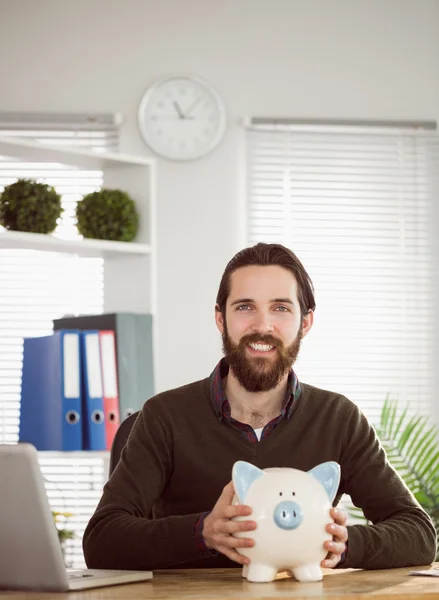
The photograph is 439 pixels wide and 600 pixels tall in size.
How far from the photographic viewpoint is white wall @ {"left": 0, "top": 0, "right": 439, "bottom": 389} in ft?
13.5

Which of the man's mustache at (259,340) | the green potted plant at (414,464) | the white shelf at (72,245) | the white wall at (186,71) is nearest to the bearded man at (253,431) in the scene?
the man's mustache at (259,340)

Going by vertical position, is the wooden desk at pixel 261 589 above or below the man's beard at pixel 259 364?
below

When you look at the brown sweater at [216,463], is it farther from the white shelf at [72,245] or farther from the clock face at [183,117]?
the clock face at [183,117]

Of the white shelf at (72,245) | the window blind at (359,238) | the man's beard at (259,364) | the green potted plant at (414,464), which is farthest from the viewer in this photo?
the window blind at (359,238)

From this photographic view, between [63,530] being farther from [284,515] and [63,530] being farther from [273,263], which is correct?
[284,515]

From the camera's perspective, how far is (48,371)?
3021 mm

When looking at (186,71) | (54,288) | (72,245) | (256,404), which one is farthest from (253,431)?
(186,71)

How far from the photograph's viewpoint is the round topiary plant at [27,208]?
3.09 metres

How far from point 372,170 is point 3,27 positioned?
166 centimetres

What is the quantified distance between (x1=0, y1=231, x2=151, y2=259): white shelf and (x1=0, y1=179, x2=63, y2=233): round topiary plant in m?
0.06

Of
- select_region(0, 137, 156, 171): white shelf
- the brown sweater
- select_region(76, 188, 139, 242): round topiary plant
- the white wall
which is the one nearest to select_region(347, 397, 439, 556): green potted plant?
the white wall

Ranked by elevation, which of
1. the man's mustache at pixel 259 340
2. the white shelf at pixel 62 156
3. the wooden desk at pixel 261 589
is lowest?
the wooden desk at pixel 261 589

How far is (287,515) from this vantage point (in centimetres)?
147

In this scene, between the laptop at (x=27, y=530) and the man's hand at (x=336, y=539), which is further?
the man's hand at (x=336, y=539)
